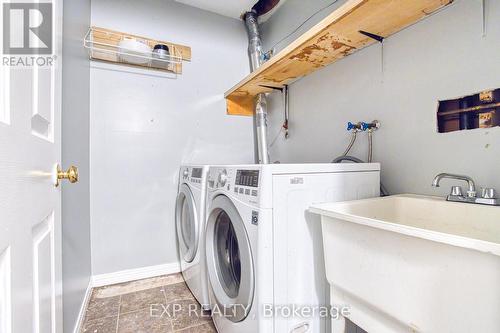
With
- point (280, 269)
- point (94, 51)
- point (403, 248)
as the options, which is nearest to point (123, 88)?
point (94, 51)

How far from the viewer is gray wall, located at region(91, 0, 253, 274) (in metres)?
1.88

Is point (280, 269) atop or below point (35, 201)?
below

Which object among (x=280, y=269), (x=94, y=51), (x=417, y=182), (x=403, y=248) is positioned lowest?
(x=280, y=269)

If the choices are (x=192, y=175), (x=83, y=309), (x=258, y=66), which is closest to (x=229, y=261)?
(x=192, y=175)

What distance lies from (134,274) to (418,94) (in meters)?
2.33

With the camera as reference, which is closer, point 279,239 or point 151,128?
point 279,239

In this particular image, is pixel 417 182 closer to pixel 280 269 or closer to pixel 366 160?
pixel 366 160

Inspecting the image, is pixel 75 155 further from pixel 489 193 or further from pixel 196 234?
pixel 489 193

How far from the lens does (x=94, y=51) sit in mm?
1835

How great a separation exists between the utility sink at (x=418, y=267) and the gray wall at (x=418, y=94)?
7.9 inches

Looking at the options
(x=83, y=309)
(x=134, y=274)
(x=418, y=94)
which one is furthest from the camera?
(x=134, y=274)

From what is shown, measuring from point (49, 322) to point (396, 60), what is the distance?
5.78ft

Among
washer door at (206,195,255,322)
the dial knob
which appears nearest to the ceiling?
the dial knob

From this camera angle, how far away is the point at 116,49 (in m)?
1.87
